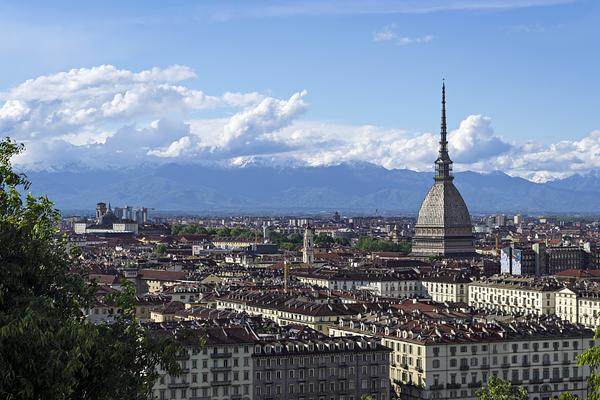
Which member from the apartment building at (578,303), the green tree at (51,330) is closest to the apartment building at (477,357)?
the apartment building at (578,303)

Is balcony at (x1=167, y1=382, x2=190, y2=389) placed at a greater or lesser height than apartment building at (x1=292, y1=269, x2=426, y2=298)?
lesser

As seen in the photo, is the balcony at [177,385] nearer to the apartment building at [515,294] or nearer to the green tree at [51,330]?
the green tree at [51,330]

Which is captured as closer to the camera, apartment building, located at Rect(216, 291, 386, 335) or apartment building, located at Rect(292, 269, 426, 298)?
apartment building, located at Rect(216, 291, 386, 335)

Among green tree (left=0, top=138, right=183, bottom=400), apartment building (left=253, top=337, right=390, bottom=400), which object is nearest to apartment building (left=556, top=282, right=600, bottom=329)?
apartment building (left=253, top=337, right=390, bottom=400)

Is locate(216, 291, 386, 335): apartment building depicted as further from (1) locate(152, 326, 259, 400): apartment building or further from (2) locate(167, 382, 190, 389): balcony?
(2) locate(167, 382, 190, 389): balcony

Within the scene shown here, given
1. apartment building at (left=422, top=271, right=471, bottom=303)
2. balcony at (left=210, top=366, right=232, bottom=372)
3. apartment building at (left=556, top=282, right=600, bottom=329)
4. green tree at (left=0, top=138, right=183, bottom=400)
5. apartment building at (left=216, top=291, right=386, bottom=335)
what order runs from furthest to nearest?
apartment building at (left=422, top=271, right=471, bottom=303), apartment building at (left=556, top=282, right=600, bottom=329), apartment building at (left=216, top=291, right=386, bottom=335), balcony at (left=210, top=366, right=232, bottom=372), green tree at (left=0, top=138, right=183, bottom=400)

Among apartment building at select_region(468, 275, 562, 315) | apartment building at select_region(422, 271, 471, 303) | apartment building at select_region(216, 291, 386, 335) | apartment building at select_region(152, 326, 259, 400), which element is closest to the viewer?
apartment building at select_region(152, 326, 259, 400)

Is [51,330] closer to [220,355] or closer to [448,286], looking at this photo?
[220,355]
